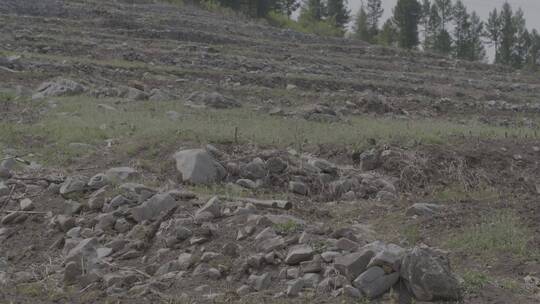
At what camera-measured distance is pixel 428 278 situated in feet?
15.6

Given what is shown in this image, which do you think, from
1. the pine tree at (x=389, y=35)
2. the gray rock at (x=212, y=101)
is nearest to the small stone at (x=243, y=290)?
the gray rock at (x=212, y=101)

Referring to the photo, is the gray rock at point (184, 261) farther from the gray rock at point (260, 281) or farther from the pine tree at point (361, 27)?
the pine tree at point (361, 27)

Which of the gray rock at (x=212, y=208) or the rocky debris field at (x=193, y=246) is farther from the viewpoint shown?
the gray rock at (x=212, y=208)

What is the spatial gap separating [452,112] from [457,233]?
12182mm

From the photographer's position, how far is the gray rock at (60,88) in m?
14.3

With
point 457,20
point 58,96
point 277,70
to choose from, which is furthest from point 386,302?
point 457,20

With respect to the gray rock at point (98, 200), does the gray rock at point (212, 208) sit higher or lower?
higher

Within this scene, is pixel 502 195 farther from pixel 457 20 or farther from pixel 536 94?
pixel 457 20

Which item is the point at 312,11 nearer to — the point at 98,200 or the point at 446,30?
the point at 446,30

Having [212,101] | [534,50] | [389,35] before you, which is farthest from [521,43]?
[212,101]

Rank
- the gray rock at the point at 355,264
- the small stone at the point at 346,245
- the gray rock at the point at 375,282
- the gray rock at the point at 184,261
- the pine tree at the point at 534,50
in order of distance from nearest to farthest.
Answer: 1. the gray rock at the point at 375,282
2. the gray rock at the point at 355,264
3. the small stone at the point at 346,245
4. the gray rock at the point at 184,261
5. the pine tree at the point at 534,50

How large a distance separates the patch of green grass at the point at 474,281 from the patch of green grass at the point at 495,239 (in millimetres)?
730

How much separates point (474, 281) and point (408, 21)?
57.3 meters

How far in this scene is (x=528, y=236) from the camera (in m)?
6.25
